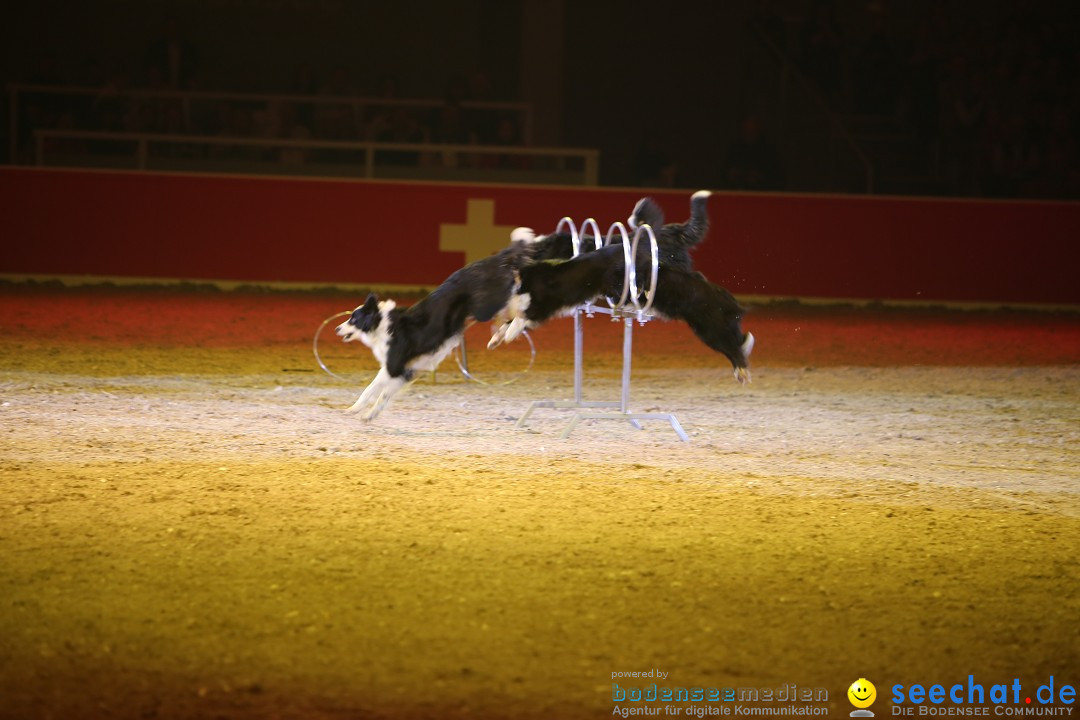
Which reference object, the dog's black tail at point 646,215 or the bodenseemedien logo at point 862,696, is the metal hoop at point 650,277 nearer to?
the dog's black tail at point 646,215

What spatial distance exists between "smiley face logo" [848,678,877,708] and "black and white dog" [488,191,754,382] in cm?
470

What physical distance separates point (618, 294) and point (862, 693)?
4.86 meters

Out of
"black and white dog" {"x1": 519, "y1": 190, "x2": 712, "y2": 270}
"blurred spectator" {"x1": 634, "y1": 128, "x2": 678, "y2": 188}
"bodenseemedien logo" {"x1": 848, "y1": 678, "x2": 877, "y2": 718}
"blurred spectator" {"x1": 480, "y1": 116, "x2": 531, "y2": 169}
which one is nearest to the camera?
"bodenseemedien logo" {"x1": 848, "y1": 678, "x2": 877, "y2": 718}

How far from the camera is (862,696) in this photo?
14.5 ft

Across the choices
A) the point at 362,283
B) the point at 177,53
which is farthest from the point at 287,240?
the point at 177,53

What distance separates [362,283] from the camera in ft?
63.2

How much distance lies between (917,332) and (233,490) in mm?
11676

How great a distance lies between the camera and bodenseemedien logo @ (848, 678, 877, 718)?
432 cm

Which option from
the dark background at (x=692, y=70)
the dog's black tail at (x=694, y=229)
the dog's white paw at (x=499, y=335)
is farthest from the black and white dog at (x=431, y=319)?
the dark background at (x=692, y=70)

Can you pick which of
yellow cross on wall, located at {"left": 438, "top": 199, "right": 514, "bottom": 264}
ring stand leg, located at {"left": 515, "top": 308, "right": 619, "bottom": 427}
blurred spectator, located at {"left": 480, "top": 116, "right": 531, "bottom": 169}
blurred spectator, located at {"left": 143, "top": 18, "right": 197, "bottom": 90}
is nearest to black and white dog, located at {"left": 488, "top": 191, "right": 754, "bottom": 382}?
ring stand leg, located at {"left": 515, "top": 308, "right": 619, "bottom": 427}

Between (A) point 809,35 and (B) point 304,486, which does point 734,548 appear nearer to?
(B) point 304,486

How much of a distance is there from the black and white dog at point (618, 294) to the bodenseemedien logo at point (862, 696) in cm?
470

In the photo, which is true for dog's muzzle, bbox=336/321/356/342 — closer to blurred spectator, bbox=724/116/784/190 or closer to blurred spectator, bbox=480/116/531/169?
blurred spectator, bbox=480/116/531/169

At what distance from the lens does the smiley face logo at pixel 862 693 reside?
4391mm
